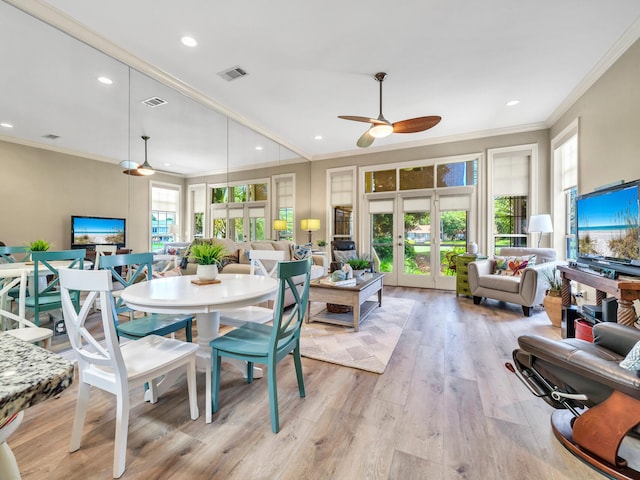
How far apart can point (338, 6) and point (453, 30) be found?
1121mm

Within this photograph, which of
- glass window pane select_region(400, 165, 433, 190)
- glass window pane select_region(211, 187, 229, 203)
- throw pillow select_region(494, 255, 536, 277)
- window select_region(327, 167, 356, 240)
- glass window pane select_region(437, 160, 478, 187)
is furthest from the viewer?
window select_region(327, 167, 356, 240)

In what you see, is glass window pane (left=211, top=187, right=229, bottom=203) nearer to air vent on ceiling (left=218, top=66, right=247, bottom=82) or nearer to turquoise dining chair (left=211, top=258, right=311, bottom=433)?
air vent on ceiling (left=218, top=66, right=247, bottom=82)

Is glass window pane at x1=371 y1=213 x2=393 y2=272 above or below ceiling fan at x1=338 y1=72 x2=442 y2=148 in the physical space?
below

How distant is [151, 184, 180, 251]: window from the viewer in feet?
11.7

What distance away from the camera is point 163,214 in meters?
3.69

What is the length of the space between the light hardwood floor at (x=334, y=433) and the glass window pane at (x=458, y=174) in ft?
12.8

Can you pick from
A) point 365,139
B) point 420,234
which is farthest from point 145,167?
point 420,234

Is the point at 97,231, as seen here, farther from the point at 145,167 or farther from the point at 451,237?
the point at 451,237

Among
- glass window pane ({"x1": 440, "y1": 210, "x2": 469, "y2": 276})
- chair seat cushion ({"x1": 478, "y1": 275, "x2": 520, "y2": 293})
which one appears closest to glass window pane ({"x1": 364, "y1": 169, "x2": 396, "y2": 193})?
glass window pane ({"x1": 440, "y1": 210, "x2": 469, "y2": 276})

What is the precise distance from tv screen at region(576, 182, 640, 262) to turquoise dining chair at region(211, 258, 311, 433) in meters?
2.60

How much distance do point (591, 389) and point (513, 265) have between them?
3.23 m

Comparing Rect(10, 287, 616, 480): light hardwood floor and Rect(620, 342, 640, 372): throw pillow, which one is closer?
Rect(620, 342, 640, 372): throw pillow

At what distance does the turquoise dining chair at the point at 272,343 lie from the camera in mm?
1566

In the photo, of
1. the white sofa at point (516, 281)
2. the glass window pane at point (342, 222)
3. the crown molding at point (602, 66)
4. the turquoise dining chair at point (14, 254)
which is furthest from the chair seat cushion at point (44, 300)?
the crown molding at point (602, 66)
